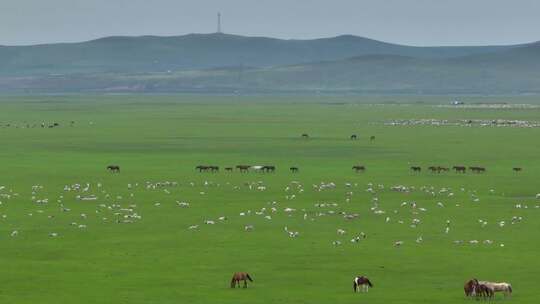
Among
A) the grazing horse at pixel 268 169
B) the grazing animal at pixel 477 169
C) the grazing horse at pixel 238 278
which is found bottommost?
the grazing animal at pixel 477 169

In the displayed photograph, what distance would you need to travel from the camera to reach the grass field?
114ft

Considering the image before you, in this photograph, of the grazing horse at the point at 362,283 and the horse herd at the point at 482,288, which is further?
the grazing horse at the point at 362,283

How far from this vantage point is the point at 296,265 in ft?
125

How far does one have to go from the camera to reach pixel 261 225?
46.4 metres

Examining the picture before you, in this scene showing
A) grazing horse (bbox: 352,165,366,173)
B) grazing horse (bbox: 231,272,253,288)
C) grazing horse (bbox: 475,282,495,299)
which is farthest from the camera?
grazing horse (bbox: 352,165,366,173)

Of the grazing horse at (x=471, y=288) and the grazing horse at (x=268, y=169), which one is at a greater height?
the grazing horse at (x=471, y=288)

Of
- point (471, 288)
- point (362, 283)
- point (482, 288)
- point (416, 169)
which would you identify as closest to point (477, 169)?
point (416, 169)

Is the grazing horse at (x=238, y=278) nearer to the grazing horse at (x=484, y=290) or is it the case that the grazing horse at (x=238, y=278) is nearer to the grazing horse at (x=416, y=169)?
the grazing horse at (x=484, y=290)

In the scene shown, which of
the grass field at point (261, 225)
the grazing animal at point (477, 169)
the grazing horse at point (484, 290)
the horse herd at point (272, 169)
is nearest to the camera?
the grazing horse at point (484, 290)

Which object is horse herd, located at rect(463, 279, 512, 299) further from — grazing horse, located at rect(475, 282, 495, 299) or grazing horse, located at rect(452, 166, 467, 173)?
grazing horse, located at rect(452, 166, 467, 173)

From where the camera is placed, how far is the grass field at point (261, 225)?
34781 millimetres

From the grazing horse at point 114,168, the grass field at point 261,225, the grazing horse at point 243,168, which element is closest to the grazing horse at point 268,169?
the grass field at point 261,225

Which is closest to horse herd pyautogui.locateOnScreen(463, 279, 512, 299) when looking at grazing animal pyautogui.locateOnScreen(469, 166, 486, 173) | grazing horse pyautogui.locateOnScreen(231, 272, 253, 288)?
grazing horse pyautogui.locateOnScreen(231, 272, 253, 288)

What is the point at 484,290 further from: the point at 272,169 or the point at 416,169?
the point at 272,169
